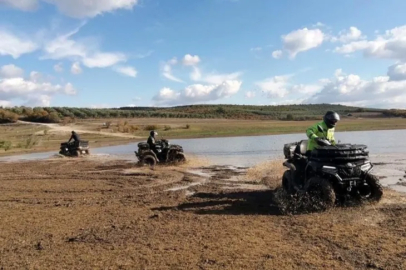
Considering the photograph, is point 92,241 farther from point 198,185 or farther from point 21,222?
point 198,185

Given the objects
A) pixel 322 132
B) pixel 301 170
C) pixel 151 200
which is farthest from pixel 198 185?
pixel 322 132

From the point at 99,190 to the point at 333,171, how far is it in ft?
22.8

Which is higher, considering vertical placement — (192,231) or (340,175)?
(340,175)

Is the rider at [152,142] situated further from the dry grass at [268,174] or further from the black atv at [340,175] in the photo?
the black atv at [340,175]

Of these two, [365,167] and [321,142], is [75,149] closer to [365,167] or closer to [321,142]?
[321,142]

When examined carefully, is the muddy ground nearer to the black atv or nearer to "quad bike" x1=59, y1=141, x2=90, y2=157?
the black atv

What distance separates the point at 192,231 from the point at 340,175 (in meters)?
3.03

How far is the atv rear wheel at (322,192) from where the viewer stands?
25.4ft

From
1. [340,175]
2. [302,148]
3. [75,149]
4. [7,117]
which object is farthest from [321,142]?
[7,117]

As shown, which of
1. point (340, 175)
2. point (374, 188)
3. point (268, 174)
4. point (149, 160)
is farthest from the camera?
point (149, 160)

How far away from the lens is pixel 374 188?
27.0ft

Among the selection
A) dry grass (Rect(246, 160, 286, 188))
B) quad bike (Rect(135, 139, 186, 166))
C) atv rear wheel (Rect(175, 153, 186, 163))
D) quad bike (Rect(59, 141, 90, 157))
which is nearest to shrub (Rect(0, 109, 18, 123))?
quad bike (Rect(59, 141, 90, 157))

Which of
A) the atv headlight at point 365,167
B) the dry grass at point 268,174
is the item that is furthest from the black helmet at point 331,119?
the dry grass at point 268,174

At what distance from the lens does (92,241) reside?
21.7 ft
